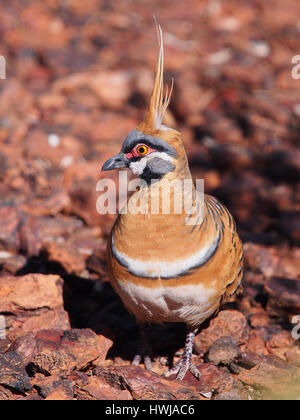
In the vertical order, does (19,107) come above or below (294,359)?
→ above

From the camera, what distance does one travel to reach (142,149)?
418 cm

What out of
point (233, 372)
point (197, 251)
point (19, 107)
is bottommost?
point (233, 372)

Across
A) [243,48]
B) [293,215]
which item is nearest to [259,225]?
[293,215]

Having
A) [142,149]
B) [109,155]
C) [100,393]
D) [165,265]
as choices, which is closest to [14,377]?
[100,393]

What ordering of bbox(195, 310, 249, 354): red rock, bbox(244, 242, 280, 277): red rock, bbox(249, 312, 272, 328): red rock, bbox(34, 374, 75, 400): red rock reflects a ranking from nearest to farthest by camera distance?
bbox(34, 374, 75, 400): red rock, bbox(195, 310, 249, 354): red rock, bbox(249, 312, 272, 328): red rock, bbox(244, 242, 280, 277): red rock

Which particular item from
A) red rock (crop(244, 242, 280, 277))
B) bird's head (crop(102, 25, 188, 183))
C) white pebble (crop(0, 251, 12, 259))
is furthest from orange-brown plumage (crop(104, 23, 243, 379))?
white pebble (crop(0, 251, 12, 259))

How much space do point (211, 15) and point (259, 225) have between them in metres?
5.93

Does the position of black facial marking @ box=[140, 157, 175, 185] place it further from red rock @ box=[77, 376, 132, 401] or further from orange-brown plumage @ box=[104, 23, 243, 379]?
red rock @ box=[77, 376, 132, 401]

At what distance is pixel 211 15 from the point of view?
11.4 meters

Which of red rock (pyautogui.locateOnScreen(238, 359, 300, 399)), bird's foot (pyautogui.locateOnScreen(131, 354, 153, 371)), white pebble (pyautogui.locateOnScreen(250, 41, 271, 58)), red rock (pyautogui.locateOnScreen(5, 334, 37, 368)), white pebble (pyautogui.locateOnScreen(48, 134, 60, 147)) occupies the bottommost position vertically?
bird's foot (pyautogui.locateOnScreen(131, 354, 153, 371))

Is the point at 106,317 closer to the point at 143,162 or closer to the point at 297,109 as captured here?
the point at 143,162

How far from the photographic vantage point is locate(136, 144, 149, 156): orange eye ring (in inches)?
164

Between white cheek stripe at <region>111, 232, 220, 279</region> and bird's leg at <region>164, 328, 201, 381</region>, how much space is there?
80 cm

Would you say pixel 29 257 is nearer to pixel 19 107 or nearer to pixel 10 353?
pixel 10 353
